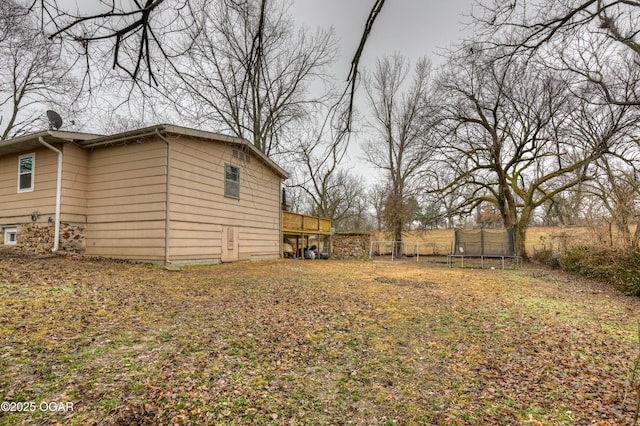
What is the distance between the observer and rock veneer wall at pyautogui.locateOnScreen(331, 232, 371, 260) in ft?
54.9

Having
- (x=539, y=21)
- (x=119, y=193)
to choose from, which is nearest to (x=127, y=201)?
(x=119, y=193)

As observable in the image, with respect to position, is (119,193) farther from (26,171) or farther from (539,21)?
(539,21)

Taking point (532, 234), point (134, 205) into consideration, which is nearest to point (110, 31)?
point (134, 205)

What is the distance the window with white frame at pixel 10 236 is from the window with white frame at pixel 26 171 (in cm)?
132

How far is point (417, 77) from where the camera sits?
1861cm

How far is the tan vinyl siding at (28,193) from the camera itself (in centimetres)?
859

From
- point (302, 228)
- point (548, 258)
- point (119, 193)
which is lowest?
point (548, 258)

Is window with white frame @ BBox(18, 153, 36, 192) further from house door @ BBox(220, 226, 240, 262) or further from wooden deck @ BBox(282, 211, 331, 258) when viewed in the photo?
wooden deck @ BBox(282, 211, 331, 258)

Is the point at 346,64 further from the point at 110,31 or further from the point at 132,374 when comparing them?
the point at 132,374

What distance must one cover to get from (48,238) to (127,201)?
8.02 feet

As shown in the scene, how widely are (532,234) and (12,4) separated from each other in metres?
25.3

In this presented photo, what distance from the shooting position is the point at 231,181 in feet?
34.1

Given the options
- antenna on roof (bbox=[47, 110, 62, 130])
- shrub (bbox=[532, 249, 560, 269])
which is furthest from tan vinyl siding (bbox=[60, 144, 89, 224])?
shrub (bbox=[532, 249, 560, 269])

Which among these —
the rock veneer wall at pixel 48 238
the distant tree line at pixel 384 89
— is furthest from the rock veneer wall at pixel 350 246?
the rock veneer wall at pixel 48 238
